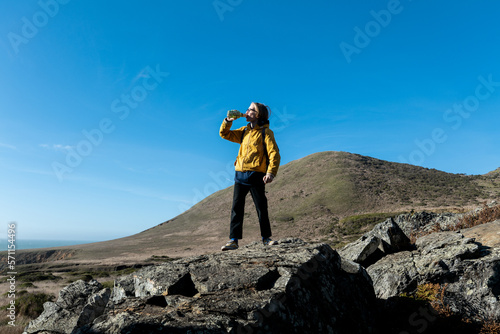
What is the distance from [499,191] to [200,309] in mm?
107532

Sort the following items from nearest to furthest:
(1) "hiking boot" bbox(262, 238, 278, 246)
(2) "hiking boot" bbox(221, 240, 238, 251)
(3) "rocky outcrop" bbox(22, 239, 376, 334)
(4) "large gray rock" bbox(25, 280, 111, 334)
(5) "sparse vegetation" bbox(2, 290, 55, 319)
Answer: (3) "rocky outcrop" bbox(22, 239, 376, 334) → (2) "hiking boot" bbox(221, 240, 238, 251) → (1) "hiking boot" bbox(262, 238, 278, 246) → (4) "large gray rock" bbox(25, 280, 111, 334) → (5) "sparse vegetation" bbox(2, 290, 55, 319)

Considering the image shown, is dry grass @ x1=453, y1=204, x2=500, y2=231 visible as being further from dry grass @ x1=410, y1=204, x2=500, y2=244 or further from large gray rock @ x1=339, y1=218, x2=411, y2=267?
large gray rock @ x1=339, y1=218, x2=411, y2=267

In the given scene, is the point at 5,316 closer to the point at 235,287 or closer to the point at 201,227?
the point at 235,287

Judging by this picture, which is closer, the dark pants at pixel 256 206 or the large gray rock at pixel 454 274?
the large gray rock at pixel 454 274

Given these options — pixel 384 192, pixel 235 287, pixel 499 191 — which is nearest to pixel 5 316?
pixel 235 287

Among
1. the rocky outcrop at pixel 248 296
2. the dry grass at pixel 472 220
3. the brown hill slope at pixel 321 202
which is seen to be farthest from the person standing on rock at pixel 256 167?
the brown hill slope at pixel 321 202

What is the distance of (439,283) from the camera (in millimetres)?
6504

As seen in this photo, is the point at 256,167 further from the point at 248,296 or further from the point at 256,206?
the point at 248,296

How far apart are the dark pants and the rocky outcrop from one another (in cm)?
103

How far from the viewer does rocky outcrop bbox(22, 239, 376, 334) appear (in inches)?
119

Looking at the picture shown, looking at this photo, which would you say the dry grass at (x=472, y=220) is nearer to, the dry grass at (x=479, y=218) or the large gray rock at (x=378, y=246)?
the dry grass at (x=479, y=218)

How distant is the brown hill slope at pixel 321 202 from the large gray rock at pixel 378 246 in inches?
2091

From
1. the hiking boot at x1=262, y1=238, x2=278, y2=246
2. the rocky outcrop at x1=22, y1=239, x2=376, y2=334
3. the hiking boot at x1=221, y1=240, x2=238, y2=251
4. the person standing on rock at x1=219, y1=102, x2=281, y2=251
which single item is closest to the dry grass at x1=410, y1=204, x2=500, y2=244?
the hiking boot at x1=262, y1=238, x2=278, y2=246

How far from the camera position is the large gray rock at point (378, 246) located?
327 inches
